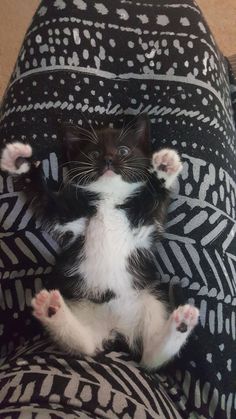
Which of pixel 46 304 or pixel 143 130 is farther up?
pixel 143 130

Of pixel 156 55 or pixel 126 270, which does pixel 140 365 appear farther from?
pixel 156 55

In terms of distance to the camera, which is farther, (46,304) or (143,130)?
(143,130)

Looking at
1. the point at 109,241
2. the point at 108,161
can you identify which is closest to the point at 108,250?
the point at 109,241

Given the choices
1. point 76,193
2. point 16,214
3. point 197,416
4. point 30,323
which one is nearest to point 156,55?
point 76,193

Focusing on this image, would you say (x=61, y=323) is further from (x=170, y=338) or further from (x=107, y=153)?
(x=107, y=153)

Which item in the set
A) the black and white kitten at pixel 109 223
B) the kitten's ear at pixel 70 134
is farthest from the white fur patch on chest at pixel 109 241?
the kitten's ear at pixel 70 134
